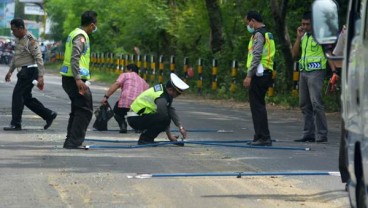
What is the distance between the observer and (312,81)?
15.0 metres

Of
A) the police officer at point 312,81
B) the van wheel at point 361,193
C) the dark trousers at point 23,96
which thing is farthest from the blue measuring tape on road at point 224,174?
the dark trousers at point 23,96

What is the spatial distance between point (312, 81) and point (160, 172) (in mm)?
4482

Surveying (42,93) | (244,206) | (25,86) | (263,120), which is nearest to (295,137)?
(263,120)

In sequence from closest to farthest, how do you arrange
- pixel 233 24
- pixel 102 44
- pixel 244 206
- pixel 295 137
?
pixel 244 206, pixel 295 137, pixel 233 24, pixel 102 44

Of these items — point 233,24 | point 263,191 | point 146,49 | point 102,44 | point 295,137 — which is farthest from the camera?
point 102,44

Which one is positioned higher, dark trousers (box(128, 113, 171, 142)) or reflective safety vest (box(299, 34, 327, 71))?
reflective safety vest (box(299, 34, 327, 71))

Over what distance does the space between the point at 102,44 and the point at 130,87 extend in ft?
125

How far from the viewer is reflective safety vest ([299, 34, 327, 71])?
48.9ft

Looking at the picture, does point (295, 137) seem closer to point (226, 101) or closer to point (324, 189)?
point (324, 189)

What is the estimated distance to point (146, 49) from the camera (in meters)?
44.1

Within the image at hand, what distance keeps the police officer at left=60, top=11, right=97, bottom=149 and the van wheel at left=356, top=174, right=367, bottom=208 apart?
21.6 feet

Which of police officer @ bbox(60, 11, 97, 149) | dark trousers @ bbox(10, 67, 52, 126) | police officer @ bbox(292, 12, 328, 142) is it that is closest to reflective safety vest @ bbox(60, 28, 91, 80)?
police officer @ bbox(60, 11, 97, 149)

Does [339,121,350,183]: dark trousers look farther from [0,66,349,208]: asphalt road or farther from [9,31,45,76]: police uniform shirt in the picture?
[9,31,45,76]: police uniform shirt

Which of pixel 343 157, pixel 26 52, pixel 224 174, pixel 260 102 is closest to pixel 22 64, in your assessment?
pixel 26 52
